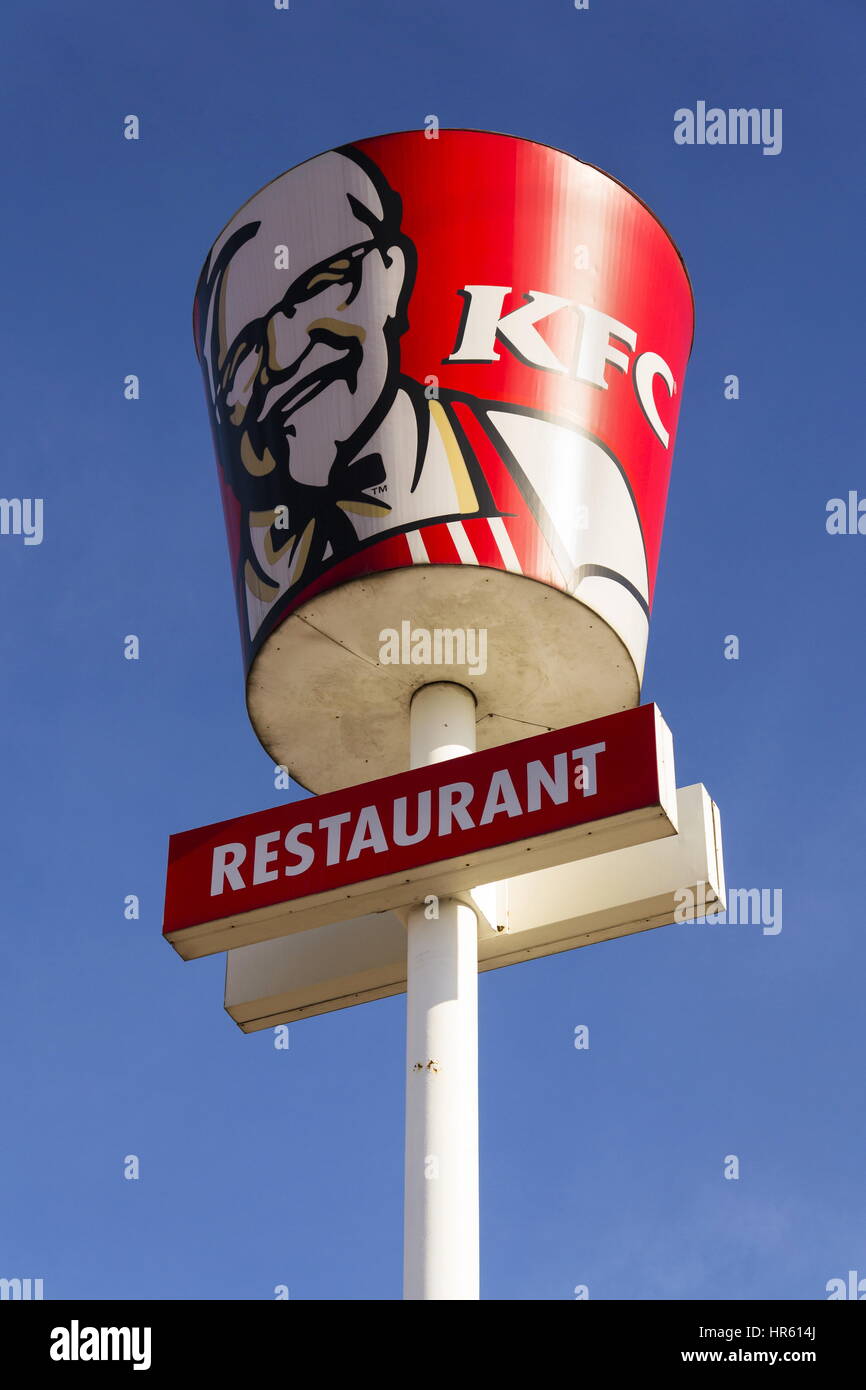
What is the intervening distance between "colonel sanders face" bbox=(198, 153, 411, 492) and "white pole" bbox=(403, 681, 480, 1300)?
84.8 inches

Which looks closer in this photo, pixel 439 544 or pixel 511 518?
pixel 439 544

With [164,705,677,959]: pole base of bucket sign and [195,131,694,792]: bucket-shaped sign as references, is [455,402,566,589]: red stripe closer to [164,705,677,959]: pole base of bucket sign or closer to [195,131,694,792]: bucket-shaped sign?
[195,131,694,792]: bucket-shaped sign


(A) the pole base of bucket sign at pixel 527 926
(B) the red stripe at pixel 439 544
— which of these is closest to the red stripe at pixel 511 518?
(B) the red stripe at pixel 439 544

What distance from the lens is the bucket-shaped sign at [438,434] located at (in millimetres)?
12320

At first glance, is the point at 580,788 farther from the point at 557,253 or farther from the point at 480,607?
the point at 557,253

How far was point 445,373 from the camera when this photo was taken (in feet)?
41.8

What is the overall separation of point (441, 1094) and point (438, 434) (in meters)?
4.20

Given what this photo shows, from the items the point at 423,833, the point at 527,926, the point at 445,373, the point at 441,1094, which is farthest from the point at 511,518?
the point at 441,1094

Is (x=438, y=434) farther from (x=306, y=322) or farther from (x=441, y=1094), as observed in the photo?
(x=441, y=1094)

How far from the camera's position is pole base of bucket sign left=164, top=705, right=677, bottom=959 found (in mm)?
11375

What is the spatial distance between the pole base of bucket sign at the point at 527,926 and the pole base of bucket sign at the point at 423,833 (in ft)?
1.78

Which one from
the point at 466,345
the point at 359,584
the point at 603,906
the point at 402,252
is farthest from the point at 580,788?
the point at 402,252

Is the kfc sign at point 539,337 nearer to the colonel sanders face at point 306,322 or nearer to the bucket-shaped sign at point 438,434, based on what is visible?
the bucket-shaped sign at point 438,434
